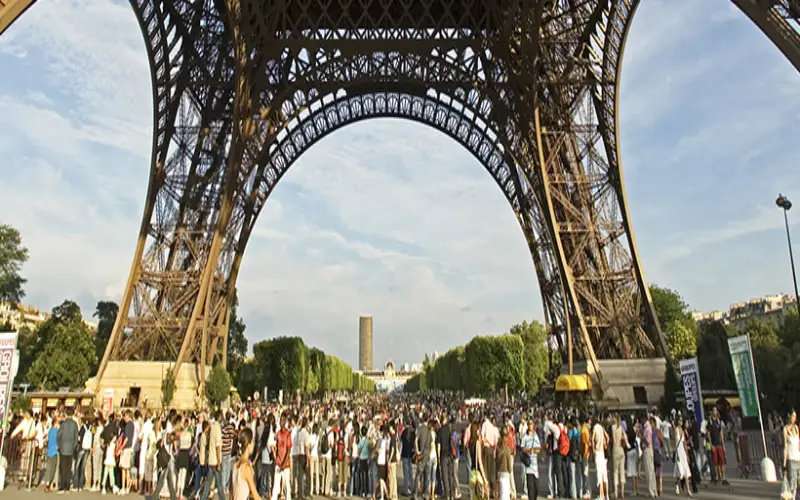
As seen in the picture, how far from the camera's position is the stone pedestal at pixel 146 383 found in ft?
89.6

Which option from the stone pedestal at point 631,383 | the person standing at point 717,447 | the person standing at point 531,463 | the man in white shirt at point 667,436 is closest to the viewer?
the person standing at point 531,463

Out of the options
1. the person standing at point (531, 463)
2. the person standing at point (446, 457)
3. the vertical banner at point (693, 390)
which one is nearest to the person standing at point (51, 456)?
the person standing at point (446, 457)

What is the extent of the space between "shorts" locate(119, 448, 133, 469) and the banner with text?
2.51 metres

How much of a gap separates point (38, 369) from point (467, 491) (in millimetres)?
37916

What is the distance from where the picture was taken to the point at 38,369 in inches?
1677

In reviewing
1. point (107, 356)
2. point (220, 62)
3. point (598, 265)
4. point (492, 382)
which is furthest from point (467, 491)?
point (492, 382)

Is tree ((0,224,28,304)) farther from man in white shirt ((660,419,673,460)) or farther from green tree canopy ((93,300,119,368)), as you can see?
man in white shirt ((660,419,673,460))

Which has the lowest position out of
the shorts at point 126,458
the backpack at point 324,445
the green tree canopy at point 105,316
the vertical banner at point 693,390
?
the shorts at point 126,458

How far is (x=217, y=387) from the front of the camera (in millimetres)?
30219

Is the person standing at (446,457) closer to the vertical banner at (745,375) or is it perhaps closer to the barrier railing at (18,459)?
the vertical banner at (745,375)

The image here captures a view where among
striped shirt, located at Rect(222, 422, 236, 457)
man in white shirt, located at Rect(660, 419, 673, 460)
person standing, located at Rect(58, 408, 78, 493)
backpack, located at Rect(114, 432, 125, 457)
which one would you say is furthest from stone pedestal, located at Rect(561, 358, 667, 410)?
person standing, located at Rect(58, 408, 78, 493)

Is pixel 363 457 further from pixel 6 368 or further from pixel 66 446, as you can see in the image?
pixel 6 368

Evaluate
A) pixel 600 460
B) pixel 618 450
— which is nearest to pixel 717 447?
pixel 618 450

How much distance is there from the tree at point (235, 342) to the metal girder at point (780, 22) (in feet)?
193
